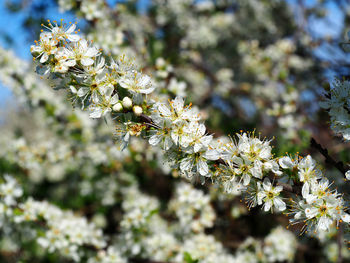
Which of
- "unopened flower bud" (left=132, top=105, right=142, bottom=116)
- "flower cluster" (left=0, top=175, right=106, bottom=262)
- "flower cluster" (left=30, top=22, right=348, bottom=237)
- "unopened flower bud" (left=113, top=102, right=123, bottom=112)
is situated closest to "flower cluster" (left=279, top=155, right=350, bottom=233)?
"flower cluster" (left=30, top=22, right=348, bottom=237)

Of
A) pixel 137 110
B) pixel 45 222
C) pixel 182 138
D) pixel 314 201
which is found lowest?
pixel 45 222

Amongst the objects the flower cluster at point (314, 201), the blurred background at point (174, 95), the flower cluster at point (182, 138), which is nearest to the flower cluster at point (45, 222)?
the blurred background at point (174, 95)

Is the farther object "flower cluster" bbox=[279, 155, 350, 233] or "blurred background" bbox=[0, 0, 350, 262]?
"blurred background" bbox=[0, 0, 350, 262]

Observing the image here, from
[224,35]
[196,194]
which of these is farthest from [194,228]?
[224,35]


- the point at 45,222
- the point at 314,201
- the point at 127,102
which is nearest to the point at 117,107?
the point at 127,102

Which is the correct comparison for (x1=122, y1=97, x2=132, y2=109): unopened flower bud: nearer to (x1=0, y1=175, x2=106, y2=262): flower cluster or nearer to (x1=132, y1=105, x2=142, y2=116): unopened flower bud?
(x1=132, y1=105, x2=142, y2=116): unopened flower bud

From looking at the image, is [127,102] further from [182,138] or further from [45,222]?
[45,222]

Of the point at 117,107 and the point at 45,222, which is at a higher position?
the point at 117,107

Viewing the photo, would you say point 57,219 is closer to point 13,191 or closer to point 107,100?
point 13,191
